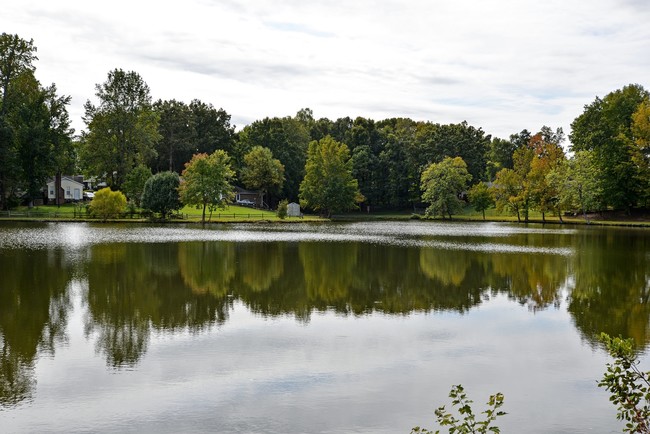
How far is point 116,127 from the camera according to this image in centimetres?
7606

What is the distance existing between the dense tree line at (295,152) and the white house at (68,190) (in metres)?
7.17

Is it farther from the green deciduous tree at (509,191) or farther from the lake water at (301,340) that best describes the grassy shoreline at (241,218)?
the lake water at (301,340)

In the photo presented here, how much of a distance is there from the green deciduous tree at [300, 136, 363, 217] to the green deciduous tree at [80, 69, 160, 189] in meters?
22.3

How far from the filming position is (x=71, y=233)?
153ft

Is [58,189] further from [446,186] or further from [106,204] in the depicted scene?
[446,186]

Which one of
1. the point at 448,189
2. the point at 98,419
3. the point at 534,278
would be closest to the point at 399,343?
the point at 98,419

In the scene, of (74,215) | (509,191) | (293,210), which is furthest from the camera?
(293,210)

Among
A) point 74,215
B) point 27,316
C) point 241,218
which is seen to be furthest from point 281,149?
point 27,316

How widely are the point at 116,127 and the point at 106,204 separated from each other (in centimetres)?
1505

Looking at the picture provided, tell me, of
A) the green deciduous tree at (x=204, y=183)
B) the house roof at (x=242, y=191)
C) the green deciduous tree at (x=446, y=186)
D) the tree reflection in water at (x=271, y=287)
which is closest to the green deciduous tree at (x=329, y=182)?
the green deciduous tree at (x=446, y=186)

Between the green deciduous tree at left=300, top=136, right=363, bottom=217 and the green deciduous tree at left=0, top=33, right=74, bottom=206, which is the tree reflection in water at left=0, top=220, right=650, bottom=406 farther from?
the green deciduous tree at left=300, top=136, right=363, bottom=217

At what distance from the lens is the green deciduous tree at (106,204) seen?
2542 inches

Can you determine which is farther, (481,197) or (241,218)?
(481,197)

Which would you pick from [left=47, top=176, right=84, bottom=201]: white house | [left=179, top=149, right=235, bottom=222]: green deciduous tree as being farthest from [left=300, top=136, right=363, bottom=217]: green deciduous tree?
[left=47, top=176, right=84, bottom=201]: white house
